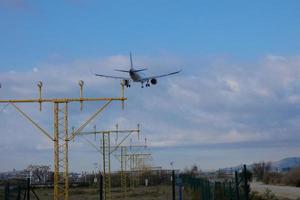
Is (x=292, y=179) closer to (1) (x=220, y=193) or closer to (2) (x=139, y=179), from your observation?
(2) (x=139, y=179)

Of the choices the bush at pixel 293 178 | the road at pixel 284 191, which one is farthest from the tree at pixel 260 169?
the road at pixel 284 191

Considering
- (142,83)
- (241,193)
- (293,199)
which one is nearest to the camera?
(241,193)

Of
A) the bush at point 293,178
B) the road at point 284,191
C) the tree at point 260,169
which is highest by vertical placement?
the tree at point 260,169

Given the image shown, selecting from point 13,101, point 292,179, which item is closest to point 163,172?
point 292,179

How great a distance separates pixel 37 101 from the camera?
28672 millimetres

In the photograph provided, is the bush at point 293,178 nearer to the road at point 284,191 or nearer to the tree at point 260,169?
the road at point 284,191

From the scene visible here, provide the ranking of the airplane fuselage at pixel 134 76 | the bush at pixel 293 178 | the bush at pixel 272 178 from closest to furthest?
the airplane fuselage at pixel 134 76
the bush at pixel 293 178
the bush at pixel 272 178

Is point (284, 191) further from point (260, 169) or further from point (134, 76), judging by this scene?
point (260, 169)

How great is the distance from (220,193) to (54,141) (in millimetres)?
7753

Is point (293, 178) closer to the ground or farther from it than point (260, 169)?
closer to the ground

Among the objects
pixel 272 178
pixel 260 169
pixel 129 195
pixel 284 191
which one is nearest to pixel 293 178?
pixel 272 178

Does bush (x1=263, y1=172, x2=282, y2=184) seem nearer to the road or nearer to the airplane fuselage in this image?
the road

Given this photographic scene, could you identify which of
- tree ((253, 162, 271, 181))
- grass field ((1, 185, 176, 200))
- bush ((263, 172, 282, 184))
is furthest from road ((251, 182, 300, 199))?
tree ((253, 162, 271, 181))

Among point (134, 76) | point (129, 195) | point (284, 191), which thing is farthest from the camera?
point (129, 195)
